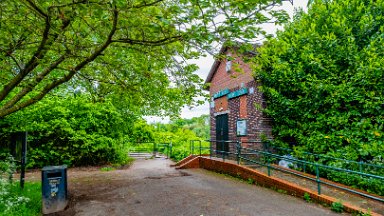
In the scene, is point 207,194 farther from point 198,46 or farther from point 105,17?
point 105,17

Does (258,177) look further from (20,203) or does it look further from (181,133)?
(181,133)

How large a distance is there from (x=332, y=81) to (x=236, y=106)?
4.70 metres

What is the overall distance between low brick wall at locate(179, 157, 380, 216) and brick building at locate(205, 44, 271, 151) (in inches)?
65.8

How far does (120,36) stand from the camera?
17.8 feet

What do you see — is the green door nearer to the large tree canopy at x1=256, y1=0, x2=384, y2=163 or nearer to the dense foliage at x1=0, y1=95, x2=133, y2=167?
the large tree canopy at x1=256, y1=0, x2=384, y2=163

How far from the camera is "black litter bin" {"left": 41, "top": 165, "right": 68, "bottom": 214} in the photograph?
5.89 meters

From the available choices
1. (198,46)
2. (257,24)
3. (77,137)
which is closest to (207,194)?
(198,46)

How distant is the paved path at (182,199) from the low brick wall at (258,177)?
0.87ft

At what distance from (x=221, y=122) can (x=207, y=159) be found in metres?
2.57

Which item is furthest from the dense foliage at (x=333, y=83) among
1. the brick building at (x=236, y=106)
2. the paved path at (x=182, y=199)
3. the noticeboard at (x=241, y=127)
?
the paved path at (x=182, y=199)

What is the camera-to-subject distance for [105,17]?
402cm

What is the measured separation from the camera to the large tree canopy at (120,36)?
4.18 meters

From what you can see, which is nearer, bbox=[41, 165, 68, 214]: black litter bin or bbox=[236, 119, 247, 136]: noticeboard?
bbox=[41, 165, 68, 214]: black litter bin

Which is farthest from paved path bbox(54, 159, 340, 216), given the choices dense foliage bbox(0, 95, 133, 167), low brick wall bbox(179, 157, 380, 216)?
dense foliage bbox(0, 95, 133, 167)
